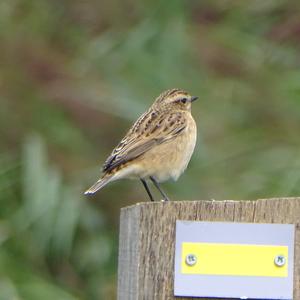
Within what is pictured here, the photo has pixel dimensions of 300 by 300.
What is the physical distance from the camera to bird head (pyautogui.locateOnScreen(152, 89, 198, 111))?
8.06m

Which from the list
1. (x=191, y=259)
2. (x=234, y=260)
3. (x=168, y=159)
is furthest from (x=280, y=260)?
(x=168, y=159)

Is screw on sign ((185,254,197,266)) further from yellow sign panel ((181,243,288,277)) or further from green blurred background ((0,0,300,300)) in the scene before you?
green blurred background ((0,0,300,300))

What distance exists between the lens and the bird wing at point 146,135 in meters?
7.26

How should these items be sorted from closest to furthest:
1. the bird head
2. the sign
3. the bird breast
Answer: the sign
the bird breast
the bird head

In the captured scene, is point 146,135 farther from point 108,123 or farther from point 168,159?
point 108,123

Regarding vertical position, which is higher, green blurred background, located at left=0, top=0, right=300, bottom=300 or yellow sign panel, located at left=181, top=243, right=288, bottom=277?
green blurred background, located at left=0, top=0, right=300, bottom=300

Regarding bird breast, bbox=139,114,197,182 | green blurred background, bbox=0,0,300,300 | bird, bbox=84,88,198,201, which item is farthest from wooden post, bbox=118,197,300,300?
green blurred background, bbox=0,0,300,300

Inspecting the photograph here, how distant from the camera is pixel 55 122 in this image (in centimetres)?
948

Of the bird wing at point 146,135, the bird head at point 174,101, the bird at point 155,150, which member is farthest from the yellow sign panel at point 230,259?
the bird head at point 174,101

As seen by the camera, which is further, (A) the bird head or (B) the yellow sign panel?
(A) the bird head

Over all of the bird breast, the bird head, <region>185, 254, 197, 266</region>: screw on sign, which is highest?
the bird head

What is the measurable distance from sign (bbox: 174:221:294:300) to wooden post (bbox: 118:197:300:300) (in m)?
0.02

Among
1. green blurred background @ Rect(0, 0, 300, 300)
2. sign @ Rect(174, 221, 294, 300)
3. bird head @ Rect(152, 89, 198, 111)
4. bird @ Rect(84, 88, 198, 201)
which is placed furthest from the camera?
green blurred background @ Rect(0, 0, 300, 300)

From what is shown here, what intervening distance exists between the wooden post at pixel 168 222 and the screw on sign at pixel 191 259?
48mm
